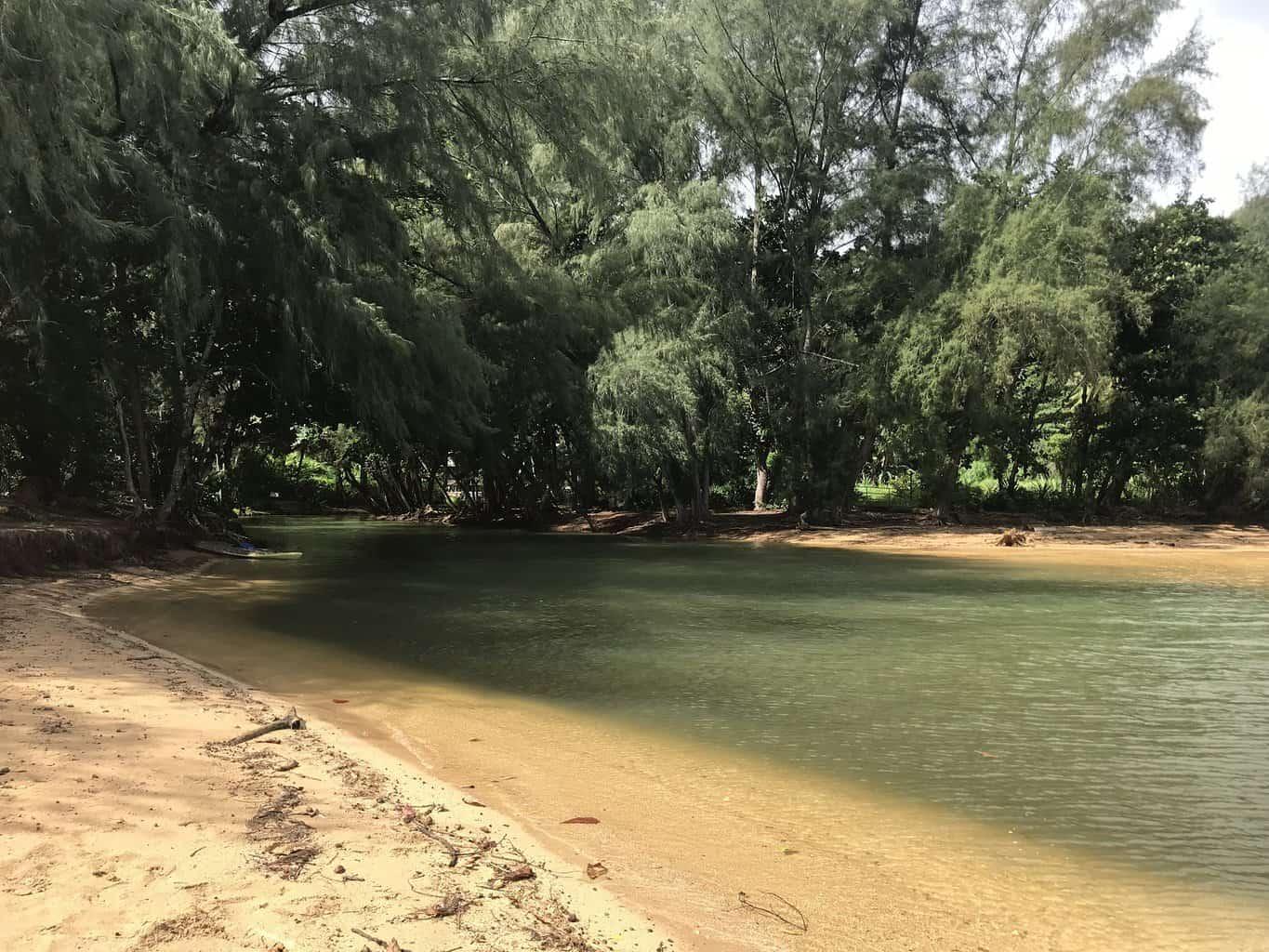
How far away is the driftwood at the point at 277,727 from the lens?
4492 millimetres

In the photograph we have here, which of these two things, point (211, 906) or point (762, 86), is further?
point (762, 86)

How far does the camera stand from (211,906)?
2.62m

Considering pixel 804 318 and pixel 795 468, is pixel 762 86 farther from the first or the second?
pixel 795 468

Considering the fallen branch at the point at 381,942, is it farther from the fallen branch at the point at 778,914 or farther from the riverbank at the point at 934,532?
the riverbank at the point at 934,532

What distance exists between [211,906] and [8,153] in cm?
739

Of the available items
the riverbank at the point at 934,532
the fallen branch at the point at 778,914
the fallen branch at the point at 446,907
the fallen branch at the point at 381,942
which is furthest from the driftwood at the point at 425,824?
the riverbank at the point at 934,532

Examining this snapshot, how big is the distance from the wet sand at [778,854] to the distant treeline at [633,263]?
7.33m

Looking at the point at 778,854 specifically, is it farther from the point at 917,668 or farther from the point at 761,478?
the point at 761,478

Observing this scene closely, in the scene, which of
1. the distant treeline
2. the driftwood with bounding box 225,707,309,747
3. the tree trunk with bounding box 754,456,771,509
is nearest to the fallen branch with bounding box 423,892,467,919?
the driftwood with bounding box 225,707,309,747

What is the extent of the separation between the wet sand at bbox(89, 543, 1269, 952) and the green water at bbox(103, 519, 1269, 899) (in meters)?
0.32

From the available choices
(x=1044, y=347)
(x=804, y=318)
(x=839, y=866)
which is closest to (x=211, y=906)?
(x=839, y=866)

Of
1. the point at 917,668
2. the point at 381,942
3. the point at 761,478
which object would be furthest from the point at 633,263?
the point at 381,942

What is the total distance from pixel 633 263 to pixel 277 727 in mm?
18702

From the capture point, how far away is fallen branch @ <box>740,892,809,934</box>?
3.04 meters
